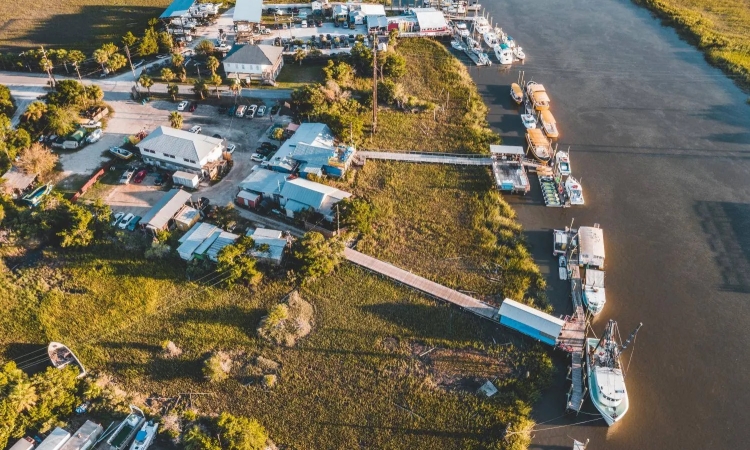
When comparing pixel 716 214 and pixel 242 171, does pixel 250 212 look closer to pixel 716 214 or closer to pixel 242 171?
pixel 242 171

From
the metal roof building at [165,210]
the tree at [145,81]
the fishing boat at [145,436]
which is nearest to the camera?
the fishing boat at [145,436]

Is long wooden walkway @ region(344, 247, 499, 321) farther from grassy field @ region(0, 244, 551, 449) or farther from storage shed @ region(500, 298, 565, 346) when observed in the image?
storage shed @ region(500, 298, 565, 346)

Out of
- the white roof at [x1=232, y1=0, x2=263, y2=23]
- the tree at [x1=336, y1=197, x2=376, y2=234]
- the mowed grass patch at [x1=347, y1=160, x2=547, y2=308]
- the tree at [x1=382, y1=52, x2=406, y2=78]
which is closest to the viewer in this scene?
the mowed grass patch at [x1=347, y1=160, x2=547, y2=308]

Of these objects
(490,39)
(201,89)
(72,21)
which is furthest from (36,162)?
(490,39)

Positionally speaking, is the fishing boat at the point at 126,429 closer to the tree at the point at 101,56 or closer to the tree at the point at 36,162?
the tree at the point at 36,162

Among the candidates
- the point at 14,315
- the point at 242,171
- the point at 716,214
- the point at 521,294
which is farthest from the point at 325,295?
the point at 716,214

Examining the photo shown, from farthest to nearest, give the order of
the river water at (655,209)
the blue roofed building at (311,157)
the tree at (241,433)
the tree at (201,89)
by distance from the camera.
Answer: the tree at (201,89) → the blue roofed building at (311,157) → the river water at (655,209) → the tree at (241,433)

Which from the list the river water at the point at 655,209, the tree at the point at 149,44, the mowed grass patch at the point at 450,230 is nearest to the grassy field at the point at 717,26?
the river water at the point at 655,209

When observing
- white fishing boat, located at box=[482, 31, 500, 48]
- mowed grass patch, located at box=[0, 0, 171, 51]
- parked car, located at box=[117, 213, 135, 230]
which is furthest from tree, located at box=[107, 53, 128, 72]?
white fishing boat, located at box=[482, 31, 500, 48]
